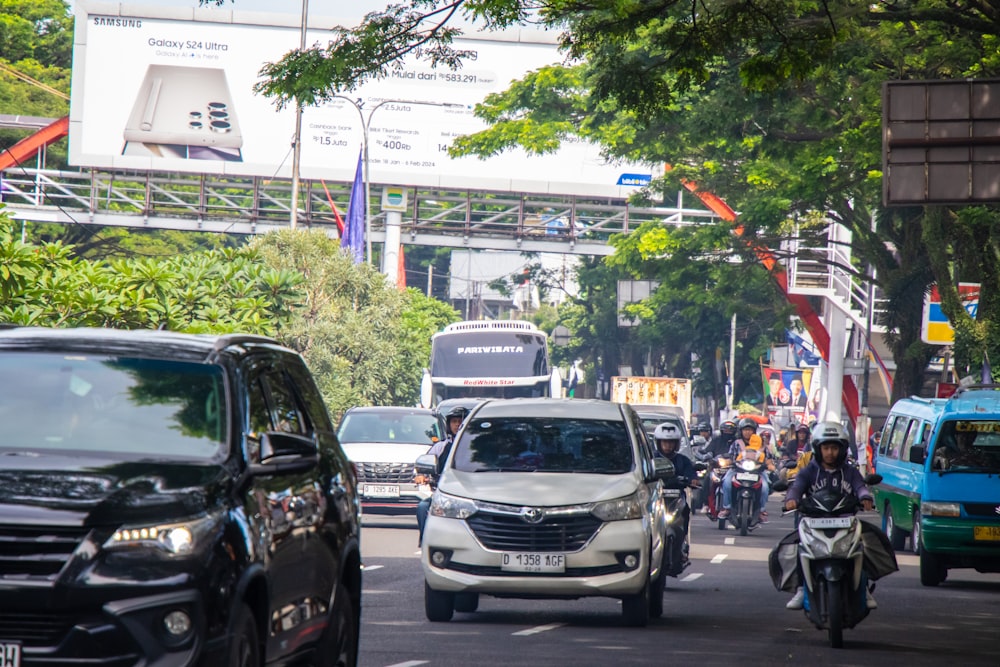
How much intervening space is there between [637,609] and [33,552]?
25.3 ft

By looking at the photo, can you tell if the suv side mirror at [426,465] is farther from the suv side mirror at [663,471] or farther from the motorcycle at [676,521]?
the motorcycle at [676,521]

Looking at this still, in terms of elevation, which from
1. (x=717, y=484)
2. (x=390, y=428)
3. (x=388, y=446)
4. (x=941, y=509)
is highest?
(x=390, y=428)

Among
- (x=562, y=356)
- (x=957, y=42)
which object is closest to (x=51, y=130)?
(x=562, y=356)

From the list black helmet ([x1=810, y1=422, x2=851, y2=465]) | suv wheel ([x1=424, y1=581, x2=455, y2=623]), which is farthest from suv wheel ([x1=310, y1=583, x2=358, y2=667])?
black helmet ([x1=810, y1=422, x2=851, y2=465])

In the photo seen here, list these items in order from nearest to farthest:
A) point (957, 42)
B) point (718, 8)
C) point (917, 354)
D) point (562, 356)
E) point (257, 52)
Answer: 1. point (718, 8)
2. point (957, 42)
3. point (917, 354)
4. point (257, 52)
5. point (562, 356)

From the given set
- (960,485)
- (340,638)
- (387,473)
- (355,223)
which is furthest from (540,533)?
(355,223)

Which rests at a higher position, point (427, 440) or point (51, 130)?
point (51, 130)

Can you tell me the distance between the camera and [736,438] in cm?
2877

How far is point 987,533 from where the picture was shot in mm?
18188

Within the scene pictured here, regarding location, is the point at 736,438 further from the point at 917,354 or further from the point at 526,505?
the point at 526,505

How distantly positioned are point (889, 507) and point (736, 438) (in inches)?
210

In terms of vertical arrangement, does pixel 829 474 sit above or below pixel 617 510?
above

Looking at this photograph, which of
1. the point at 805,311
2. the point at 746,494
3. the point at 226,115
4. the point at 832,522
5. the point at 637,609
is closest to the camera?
the point at 832,522

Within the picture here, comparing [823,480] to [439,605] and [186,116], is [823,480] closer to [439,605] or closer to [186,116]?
[439,605]
